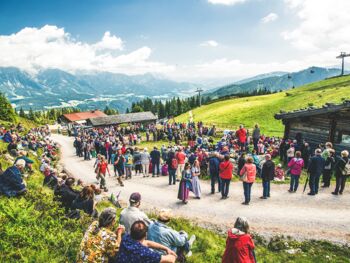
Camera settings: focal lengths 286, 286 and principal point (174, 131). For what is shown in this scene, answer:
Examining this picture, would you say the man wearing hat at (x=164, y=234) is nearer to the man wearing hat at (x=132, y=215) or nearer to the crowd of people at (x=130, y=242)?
the crowd of people at (x=130, y=242)

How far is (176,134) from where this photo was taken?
38.7 m

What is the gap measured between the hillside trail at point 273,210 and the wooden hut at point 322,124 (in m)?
A: 6.80

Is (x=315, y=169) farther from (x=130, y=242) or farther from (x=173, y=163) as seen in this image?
(x=130, y=242)

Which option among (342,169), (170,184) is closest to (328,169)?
(342,169)

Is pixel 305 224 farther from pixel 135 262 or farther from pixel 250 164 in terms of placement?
pixel 135 262

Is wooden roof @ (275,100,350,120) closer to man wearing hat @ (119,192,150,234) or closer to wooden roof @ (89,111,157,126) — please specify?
man wearing hat @ (119,192,150,234)

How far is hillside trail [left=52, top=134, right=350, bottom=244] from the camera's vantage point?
1049 centimetres

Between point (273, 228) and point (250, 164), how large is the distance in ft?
9.57

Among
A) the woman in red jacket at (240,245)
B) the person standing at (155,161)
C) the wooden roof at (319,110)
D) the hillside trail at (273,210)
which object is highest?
the wooden roof at (319,110)

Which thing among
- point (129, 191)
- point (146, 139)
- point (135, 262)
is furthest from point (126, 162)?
point (146, 139)

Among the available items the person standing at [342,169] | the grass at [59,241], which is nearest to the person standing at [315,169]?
the person standing at [342,169]

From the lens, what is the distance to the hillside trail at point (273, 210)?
1049cm

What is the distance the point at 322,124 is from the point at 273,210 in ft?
39.7

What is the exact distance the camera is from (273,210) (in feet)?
40.3
